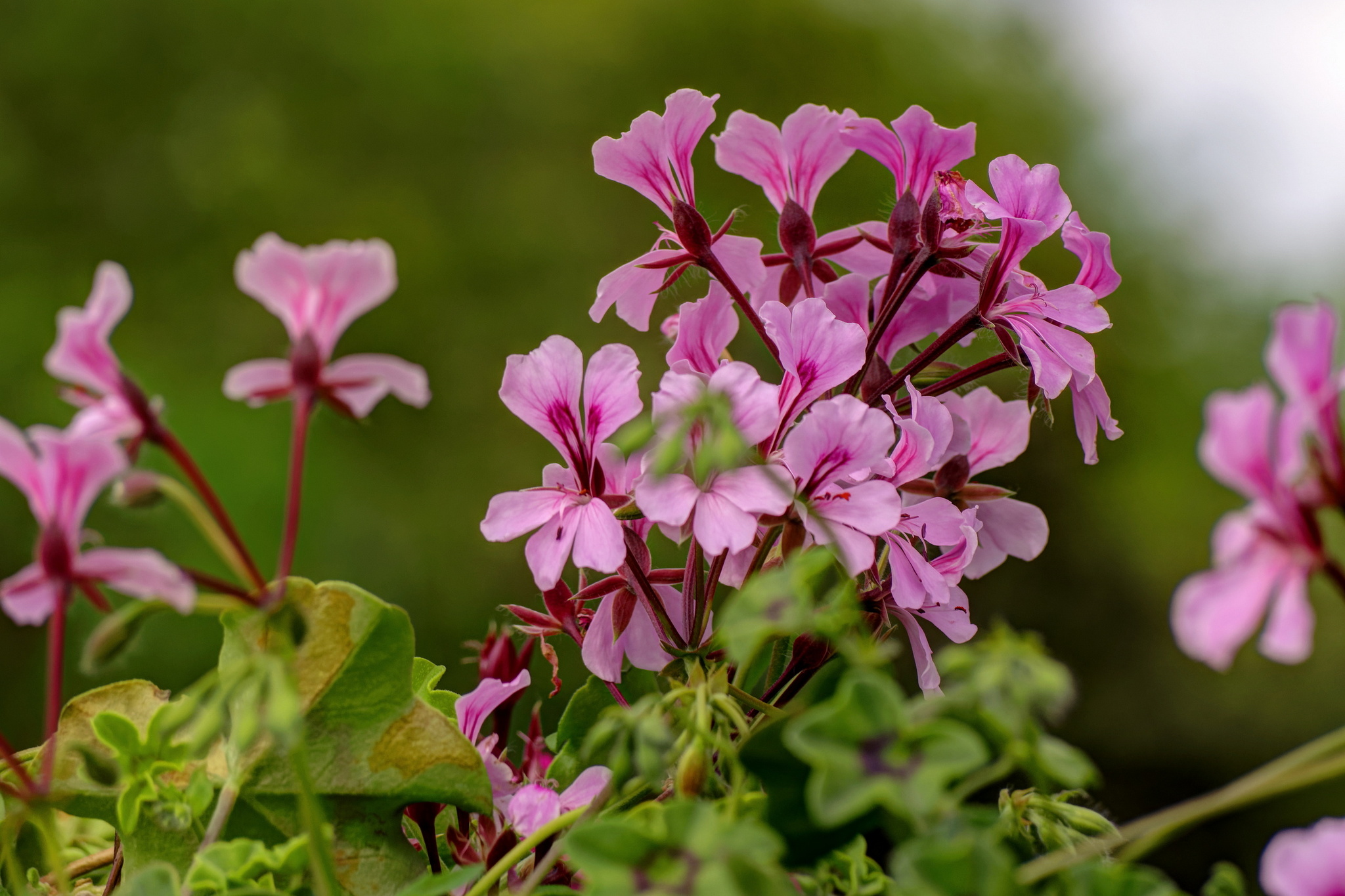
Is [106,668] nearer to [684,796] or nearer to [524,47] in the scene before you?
[684,796]

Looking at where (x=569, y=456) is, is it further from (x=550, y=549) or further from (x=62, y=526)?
(x=62, y=526)

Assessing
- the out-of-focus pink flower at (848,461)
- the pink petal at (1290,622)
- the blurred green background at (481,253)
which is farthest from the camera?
the blurred green background at (481,253)

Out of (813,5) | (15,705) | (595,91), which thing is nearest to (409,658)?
(15,705)

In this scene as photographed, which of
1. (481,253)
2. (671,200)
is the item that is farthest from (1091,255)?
(481,253)

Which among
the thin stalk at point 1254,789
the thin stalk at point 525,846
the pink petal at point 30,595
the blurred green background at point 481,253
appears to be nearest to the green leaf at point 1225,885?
the thin stalk at point 1254,789

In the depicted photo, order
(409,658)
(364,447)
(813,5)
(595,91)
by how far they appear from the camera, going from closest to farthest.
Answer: (409,658), (364,447), (595,91), (813,5)

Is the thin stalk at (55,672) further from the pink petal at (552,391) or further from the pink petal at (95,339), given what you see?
the pink petal at (552,391)

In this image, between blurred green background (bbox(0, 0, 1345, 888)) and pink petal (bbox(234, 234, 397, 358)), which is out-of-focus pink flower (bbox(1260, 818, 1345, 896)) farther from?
blurred green background (bbox(0, 0, 1345, 888))
